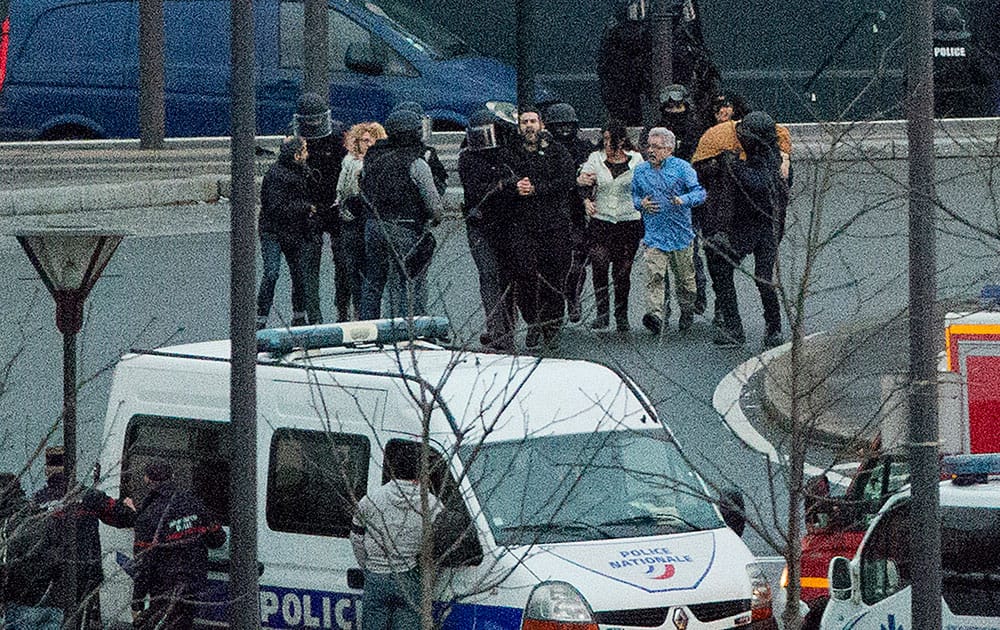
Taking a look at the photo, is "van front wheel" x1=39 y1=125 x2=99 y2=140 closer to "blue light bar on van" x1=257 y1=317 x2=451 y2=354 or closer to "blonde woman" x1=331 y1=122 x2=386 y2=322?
"blonde woman" x1=331 y1=122 x2=386 y2=322

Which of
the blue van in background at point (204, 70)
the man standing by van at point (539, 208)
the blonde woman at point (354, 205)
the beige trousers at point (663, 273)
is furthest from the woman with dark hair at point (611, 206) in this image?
the blue van in background at point (204, 70)

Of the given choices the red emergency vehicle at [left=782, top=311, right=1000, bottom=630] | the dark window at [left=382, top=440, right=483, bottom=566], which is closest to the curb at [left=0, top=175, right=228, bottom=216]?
the red emergency vehicle at [left=782, top=311, right=1000, bottom=630]

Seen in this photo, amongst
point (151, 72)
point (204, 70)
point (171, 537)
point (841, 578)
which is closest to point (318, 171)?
point (151, 72)

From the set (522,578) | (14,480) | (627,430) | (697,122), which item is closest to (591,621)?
(522,578)

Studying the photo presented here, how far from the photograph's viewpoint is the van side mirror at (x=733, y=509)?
33.1 feet

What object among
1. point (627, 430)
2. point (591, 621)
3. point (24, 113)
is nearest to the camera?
point (591, 621)

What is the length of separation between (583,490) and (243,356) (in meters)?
1.76

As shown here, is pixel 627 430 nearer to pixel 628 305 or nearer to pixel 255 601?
pixel 255 601

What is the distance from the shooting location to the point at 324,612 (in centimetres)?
1130

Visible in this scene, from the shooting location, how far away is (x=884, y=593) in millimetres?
10930

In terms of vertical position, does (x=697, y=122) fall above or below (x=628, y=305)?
above

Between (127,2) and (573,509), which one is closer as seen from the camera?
(573,509)

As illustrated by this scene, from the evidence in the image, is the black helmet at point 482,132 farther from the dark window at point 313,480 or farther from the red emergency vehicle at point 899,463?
the dark window at point 313,480

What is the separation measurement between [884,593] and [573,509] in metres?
1.52
